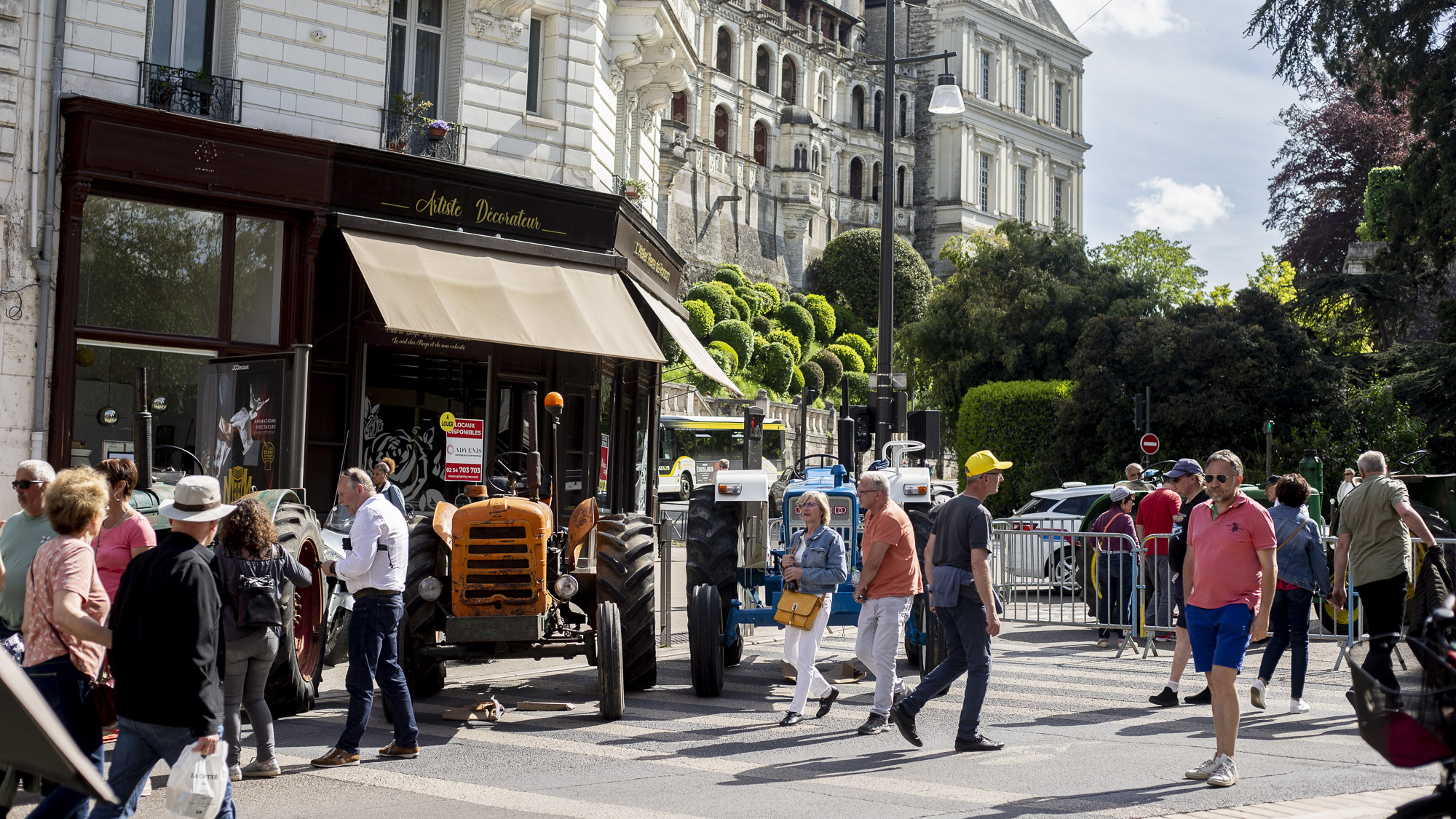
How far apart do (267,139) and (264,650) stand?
9.52 meters

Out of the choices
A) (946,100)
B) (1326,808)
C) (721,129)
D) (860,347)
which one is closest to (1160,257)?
(860,347)

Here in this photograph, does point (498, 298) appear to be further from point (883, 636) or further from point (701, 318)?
point (701, 318)

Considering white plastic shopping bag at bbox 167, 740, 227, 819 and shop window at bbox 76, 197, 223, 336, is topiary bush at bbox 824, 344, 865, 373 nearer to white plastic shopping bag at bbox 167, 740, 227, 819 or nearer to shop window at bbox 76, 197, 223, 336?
shop window at bbox 76, 197, 223, 336

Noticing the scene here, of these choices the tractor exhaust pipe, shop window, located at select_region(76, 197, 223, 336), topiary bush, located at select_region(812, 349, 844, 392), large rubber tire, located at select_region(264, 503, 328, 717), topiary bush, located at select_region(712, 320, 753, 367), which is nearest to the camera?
large rubber tire, located at select_region(264, 503, 328, 717)

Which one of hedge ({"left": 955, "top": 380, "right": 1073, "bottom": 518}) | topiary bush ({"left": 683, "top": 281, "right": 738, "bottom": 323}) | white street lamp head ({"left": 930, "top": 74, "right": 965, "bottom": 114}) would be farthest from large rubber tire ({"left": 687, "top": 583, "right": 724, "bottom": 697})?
topiary bush ({"left": 683, "top": 281, "right": 738, "bottom": 323})

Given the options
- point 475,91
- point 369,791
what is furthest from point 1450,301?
point 369,791

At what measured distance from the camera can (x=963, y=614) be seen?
8930mm

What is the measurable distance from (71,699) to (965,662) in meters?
5.18

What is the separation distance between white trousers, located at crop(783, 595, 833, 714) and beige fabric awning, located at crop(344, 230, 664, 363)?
7024 millimetres

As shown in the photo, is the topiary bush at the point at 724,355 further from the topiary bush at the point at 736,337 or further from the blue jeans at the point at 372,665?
the blue jeans at the point at 372,665

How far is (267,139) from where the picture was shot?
15641 millimetres

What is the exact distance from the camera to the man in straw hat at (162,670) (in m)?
5.24

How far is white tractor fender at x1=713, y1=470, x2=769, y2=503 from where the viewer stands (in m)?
11.9

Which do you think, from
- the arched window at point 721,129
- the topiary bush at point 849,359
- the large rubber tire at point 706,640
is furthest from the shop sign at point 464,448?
the arched window at point 721,129
